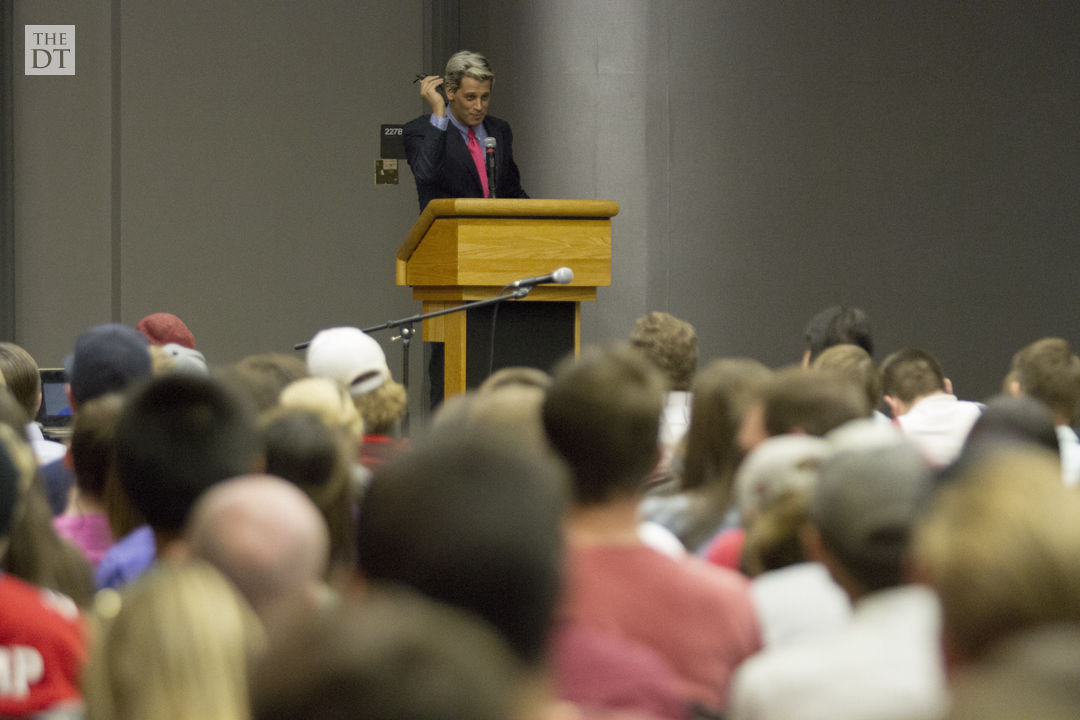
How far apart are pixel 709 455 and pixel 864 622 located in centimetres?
116

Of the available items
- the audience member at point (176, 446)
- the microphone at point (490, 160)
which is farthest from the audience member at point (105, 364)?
the microphone at point (490, 160)

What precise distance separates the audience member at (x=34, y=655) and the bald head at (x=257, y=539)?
0.36 meters

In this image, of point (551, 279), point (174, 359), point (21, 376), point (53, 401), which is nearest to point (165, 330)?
point (53, 401)

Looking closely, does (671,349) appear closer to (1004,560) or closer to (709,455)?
(709,455)

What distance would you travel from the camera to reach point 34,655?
165 cm

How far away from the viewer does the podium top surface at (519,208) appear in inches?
203

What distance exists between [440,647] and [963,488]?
1.87 feet

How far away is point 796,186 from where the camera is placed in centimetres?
746

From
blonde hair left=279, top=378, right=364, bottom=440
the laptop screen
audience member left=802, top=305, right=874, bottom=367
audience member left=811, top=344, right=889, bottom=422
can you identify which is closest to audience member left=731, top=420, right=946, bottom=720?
blonde hair left=279, top=378, right=364, bottom=440

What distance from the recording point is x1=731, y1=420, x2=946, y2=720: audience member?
158 centimetres

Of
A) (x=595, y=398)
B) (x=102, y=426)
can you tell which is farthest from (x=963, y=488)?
(x=102, y=426)

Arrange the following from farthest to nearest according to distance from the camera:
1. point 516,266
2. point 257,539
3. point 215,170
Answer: point 215,170
point 516,266
point 257,539

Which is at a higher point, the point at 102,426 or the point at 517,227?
the point at 517,227

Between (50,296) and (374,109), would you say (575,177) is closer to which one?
(374,109)
